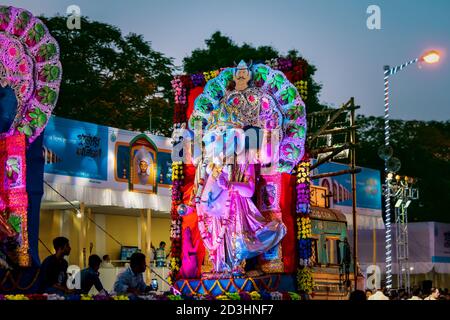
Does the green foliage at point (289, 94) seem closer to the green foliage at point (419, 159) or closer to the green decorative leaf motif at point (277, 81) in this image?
the green decorative leaf motif at point (277, 81)

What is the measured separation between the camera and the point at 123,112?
3509cm

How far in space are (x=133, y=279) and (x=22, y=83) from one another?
552 cm

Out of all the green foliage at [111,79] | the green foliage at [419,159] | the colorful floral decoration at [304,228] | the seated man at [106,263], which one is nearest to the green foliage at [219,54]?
Result: the green foliage at [111,79]

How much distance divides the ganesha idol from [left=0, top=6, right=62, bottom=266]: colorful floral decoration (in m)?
3.49

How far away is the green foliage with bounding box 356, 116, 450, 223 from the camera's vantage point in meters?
45.2

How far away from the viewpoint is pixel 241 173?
1719 centimetres

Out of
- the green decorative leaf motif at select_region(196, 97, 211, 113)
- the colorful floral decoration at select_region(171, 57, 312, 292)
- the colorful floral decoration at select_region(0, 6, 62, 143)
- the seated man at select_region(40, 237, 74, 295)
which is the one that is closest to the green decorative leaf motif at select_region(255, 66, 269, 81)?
the colorful floral decoration at select_region(171, 57, 312, 292)

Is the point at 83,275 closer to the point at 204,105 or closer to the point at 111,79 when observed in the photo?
the point at 204,105

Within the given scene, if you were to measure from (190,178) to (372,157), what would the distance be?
27907mm

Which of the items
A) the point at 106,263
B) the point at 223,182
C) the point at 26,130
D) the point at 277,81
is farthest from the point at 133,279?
the point at 106,263

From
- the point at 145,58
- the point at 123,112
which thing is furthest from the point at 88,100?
the point at 145,58

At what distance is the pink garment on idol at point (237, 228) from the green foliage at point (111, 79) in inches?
666

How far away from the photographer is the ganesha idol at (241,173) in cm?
1694

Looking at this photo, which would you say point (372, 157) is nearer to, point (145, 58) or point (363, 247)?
point (363, 247)
